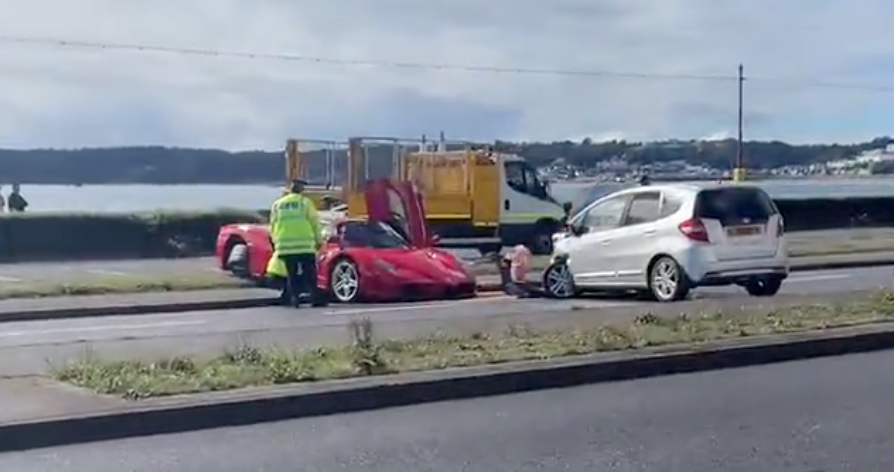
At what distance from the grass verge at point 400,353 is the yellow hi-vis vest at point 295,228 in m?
6.62

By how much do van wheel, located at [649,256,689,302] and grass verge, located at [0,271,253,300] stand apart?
6.89m

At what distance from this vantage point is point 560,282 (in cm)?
2291

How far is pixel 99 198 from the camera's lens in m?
37.6

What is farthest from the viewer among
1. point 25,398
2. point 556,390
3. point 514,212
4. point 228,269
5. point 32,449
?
point 514,212

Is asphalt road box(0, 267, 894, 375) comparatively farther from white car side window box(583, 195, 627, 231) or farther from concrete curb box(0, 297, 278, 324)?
white car side window box(583, 195, 627, 231)

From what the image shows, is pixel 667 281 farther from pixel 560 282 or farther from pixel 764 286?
pixel 560 282

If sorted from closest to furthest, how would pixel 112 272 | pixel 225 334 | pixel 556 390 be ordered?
1. pixel 556 390
2. pixel 225 334
3. pixel 112 272

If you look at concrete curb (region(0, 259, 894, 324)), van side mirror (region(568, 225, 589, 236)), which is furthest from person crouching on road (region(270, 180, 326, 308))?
van side mirror (region(568, 225, 589, 236))

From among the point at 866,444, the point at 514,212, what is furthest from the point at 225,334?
the point at 514,212

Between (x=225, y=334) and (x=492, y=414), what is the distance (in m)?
5.97

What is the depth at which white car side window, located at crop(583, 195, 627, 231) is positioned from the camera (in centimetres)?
2216

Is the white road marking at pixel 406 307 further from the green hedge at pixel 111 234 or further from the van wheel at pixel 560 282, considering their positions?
the green hedge at pixel 111 234

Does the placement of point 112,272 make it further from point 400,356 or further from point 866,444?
point 866,444

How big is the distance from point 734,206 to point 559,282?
3032mm
